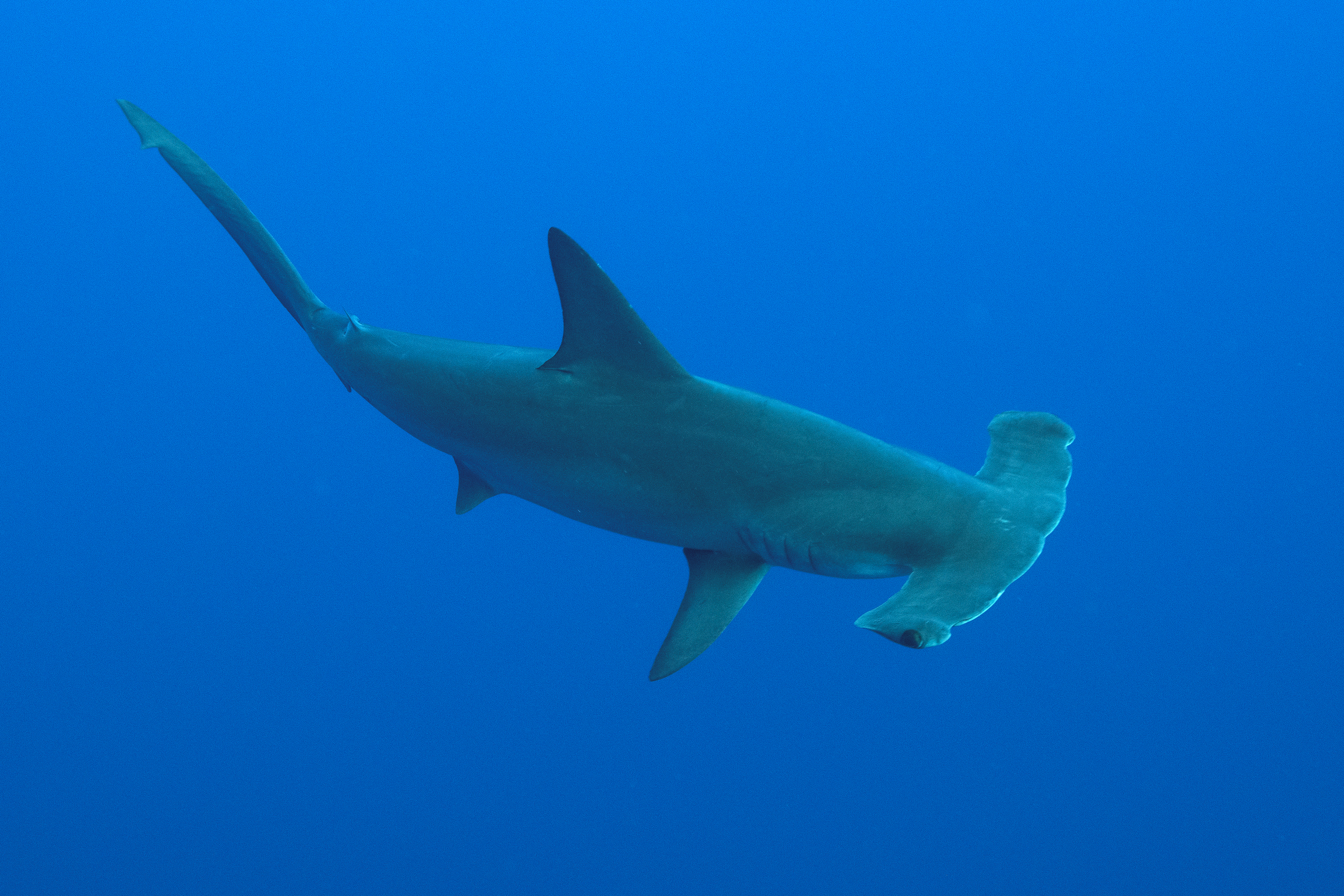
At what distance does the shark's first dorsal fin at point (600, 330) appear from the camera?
2830 mm

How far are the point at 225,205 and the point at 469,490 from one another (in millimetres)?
1952

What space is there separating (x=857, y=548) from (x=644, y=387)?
1.00 metres

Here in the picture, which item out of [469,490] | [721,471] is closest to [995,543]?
[721,471]

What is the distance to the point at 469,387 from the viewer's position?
3.29 m

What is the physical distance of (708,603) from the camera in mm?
3088

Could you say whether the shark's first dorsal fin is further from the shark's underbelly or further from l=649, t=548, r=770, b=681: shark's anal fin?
l=649, t=548, r=770, b=681: shark's anal fin

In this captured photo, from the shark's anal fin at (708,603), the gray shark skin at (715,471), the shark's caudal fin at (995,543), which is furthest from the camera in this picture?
the shark's anal fin at (708,603)

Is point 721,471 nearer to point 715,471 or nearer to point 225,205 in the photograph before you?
point 715,471

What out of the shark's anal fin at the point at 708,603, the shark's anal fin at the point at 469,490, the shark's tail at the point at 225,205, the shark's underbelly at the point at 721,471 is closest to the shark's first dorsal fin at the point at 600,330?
the shark's underbelly at the point at 721,471

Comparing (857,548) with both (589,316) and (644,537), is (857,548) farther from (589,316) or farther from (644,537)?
(589,316)

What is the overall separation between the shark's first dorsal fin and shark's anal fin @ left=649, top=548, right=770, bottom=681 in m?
0.78

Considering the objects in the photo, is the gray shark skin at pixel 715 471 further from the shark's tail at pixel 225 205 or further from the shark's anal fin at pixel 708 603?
the shark's tail at pixel 225 205

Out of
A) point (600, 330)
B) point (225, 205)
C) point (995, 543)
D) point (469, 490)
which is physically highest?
point (225, 205)

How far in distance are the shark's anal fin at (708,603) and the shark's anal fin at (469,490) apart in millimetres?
1267
